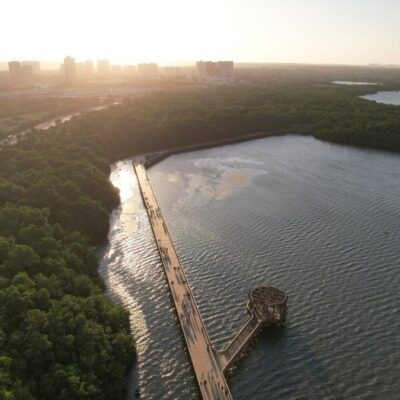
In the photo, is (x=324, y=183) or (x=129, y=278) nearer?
(x=129, y=278)

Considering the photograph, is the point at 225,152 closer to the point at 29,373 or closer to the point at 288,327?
the point at 288,327

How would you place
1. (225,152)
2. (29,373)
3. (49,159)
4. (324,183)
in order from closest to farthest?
(29,373) < (49,159) < (324,183) < (225,152)

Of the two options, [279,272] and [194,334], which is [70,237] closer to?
[194,334]

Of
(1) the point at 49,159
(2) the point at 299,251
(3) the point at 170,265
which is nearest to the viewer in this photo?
(3) the point at 170,265

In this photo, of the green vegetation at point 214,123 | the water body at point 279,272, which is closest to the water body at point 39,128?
the green vegetation at point 214,123

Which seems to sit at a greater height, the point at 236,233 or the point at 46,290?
the point at 46,290

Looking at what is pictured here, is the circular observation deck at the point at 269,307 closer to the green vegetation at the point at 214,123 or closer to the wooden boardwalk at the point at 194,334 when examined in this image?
the wooden boardwalk at the point at 194,334

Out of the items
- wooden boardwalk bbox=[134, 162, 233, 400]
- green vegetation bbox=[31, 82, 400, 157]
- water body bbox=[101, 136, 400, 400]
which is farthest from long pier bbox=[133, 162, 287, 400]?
green vegetation bbox=[31, 82, 400, 157]

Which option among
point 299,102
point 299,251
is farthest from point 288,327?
point 299,102
